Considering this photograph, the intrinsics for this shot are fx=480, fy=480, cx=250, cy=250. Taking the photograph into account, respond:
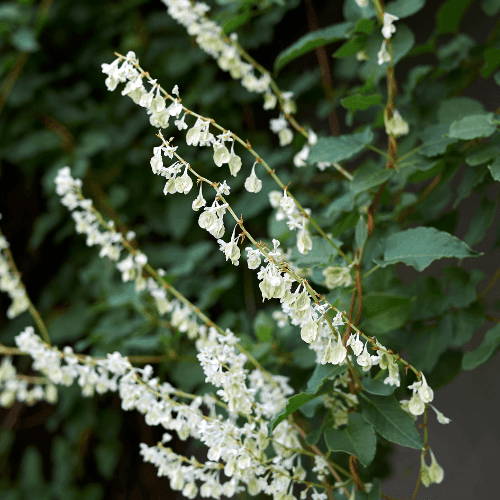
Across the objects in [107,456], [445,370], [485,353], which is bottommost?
[107,456]

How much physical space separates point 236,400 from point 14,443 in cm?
129

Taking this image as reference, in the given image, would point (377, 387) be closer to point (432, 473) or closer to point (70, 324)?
point (432, 473)

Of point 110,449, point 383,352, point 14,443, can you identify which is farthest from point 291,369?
point 14,443

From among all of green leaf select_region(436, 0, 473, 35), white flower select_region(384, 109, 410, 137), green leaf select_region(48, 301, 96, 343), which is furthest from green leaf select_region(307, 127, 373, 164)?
green leaf select_region(48, 301, 96, 343)

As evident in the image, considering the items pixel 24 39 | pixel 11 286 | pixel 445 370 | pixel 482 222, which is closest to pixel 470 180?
pixel 482 222

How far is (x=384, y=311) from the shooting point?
0.59m

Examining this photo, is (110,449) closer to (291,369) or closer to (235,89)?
(291,369)

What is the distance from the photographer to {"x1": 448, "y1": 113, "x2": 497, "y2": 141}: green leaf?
0.56 m

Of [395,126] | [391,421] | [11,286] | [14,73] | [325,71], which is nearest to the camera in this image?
[391,421]

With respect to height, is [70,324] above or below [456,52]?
below

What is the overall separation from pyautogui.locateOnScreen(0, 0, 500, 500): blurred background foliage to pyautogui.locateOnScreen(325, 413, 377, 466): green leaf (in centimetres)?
53

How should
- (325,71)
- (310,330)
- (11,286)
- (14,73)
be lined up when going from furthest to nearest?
(14,73), (325,71), (11,286), (310,330)

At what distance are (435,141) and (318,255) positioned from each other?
229 mm

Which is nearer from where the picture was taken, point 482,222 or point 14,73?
point 482,222
